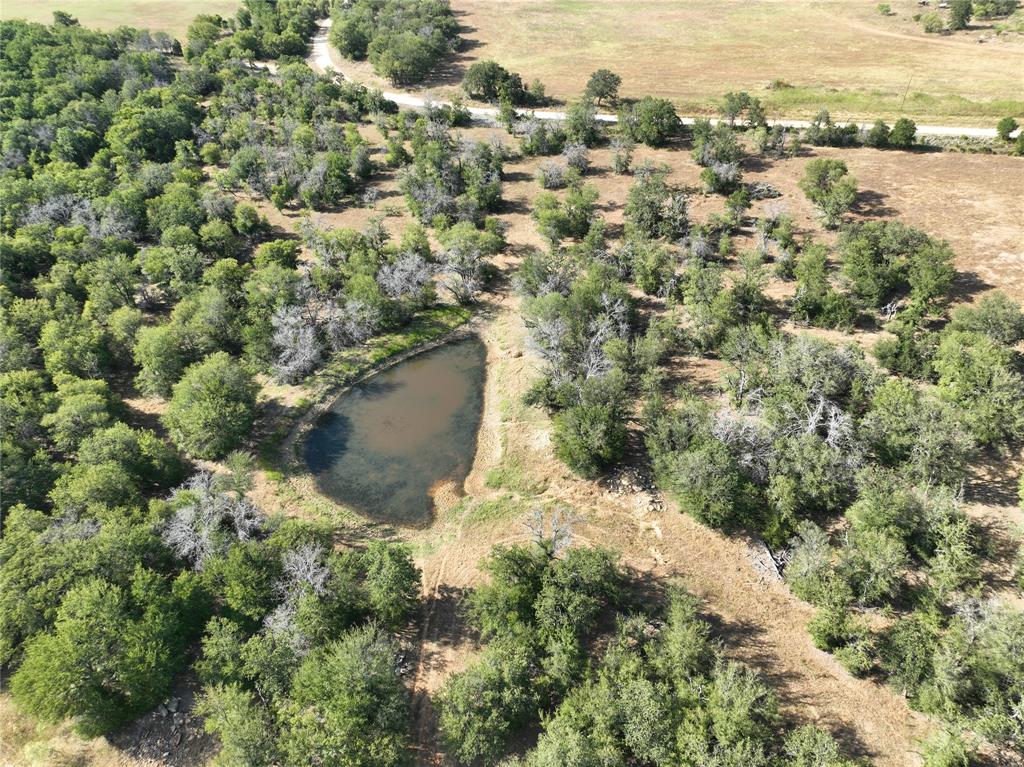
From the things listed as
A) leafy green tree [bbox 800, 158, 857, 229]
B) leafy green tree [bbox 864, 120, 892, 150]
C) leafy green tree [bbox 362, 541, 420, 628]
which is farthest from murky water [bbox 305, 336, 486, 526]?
leafy green tree [bbox 864, 120, 892, 150]

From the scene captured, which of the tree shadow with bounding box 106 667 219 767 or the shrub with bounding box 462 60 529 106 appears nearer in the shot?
the tree shadow with bounding box 106 667 219 767

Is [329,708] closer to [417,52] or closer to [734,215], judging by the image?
[734,215]

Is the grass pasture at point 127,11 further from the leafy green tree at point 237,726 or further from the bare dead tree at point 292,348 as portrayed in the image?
the leafy green tree at point 237,726

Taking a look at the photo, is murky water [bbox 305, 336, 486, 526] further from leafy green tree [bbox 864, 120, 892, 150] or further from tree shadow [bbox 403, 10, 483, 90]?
tree shadow [bbox 403, 10, 483, 90]

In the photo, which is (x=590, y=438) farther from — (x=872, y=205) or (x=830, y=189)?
(x=872, y=205)

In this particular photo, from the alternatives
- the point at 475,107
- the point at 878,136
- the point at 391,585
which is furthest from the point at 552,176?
the point at 391,585

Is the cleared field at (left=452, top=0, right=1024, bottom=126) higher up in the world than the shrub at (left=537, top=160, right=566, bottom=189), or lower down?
higher up
